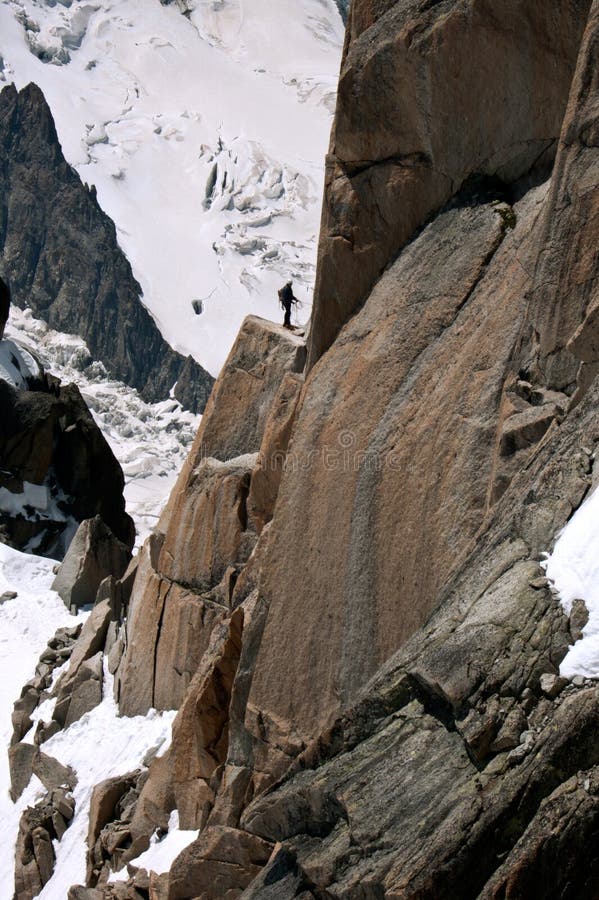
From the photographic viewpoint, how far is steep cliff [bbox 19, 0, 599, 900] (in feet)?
27.4

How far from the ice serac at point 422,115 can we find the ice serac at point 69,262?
102 metres

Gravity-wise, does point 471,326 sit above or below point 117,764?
above

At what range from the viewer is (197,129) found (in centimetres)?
12744

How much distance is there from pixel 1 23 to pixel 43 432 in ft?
329

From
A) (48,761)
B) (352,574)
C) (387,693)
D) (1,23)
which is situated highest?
(1,23)

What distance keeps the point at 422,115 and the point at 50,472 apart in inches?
1466

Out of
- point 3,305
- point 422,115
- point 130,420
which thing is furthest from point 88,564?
point 130,420

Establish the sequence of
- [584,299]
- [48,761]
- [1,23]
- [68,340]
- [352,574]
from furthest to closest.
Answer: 1. [1,23]
2. [68,340]
3. [48,761]
4. [352,574]
5. [584,299]

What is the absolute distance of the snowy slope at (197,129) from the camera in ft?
377

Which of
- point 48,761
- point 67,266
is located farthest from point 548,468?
point 67,266

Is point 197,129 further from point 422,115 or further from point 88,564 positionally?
point 422,115

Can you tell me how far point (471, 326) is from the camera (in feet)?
42.1

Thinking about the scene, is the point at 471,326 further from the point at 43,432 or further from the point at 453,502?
the point at 43,432

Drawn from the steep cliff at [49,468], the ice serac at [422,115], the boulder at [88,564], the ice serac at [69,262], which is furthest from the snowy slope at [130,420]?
the ice serac at [422,115]
